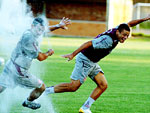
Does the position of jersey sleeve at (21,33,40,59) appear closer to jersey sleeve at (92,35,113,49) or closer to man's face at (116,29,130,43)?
jersey sleeve at (92,35,113,49)

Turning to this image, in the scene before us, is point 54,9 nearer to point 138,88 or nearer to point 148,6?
point 148,6

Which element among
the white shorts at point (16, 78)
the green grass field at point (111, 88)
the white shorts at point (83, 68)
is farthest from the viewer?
the green grass field at point (111, 88)

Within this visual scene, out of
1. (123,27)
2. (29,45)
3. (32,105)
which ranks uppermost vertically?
(123,27)

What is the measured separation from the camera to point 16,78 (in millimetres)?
6484

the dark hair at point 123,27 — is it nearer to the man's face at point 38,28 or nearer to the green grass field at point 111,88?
the man's face at point 38,28

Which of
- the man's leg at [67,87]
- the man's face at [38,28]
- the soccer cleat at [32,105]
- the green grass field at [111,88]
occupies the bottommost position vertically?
the green grass field at [111,88]

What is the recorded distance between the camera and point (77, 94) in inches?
370

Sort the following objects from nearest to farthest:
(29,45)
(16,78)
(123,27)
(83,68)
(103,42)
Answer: (29,45) → (16,78) → (123,27) → (103,42) → (83,68)

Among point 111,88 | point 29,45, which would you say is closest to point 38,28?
point 29,45

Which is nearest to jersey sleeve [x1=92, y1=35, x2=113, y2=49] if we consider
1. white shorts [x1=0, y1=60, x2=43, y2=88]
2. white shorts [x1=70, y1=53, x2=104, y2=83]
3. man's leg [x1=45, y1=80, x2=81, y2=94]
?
white shorts [x1=70, y1=53, x2=104, y2=83]

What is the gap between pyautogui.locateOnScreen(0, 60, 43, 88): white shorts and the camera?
6426 mm

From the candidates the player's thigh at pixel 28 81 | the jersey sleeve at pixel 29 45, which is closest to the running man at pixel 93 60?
the player's thigh at pixel 28 81

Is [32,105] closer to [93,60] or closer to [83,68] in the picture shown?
[83,68]

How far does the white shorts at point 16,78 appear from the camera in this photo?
643 cm
